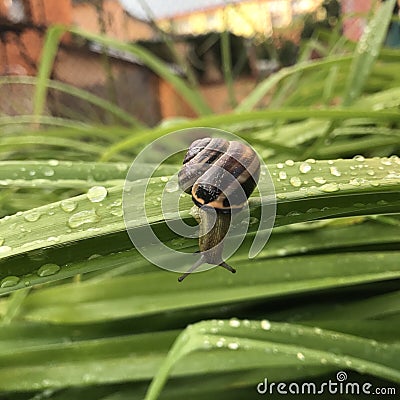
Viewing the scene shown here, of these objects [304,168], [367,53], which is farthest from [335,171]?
[367,53]

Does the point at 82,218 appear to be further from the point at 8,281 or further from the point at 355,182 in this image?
the point at 355,182

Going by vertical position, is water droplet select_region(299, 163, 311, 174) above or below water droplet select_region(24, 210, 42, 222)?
below

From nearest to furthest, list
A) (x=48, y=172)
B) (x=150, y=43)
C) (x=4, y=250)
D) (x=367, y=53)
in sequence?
(x=4, y=250), (x=48, y=172), (x=367, y=53), (x=150, y=43)

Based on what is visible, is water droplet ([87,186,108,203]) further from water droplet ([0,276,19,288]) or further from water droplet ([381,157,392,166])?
water droplet ([381,157,392,166])

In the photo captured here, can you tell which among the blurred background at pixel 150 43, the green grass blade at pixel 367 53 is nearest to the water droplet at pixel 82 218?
the green grass blade at pixel 367 53

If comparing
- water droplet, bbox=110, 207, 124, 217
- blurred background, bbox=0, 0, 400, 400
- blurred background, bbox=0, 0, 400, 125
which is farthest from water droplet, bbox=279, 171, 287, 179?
blurred background, bbox=0, 0, 400, 125

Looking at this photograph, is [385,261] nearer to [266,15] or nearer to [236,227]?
[236,227]

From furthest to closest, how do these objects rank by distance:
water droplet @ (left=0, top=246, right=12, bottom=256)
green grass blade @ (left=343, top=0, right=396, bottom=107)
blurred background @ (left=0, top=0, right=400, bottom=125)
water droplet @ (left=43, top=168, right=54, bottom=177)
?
blurred background @ (left=0, top=0, right=400, bottom=125) → green grass blade @ (left=343, top=0, right=396, bottom=107) → water droplet @ (left=43, top=168, right=54, bottom=177) → water droplet @ (left=0, top=246, right=12, bottom=256)
